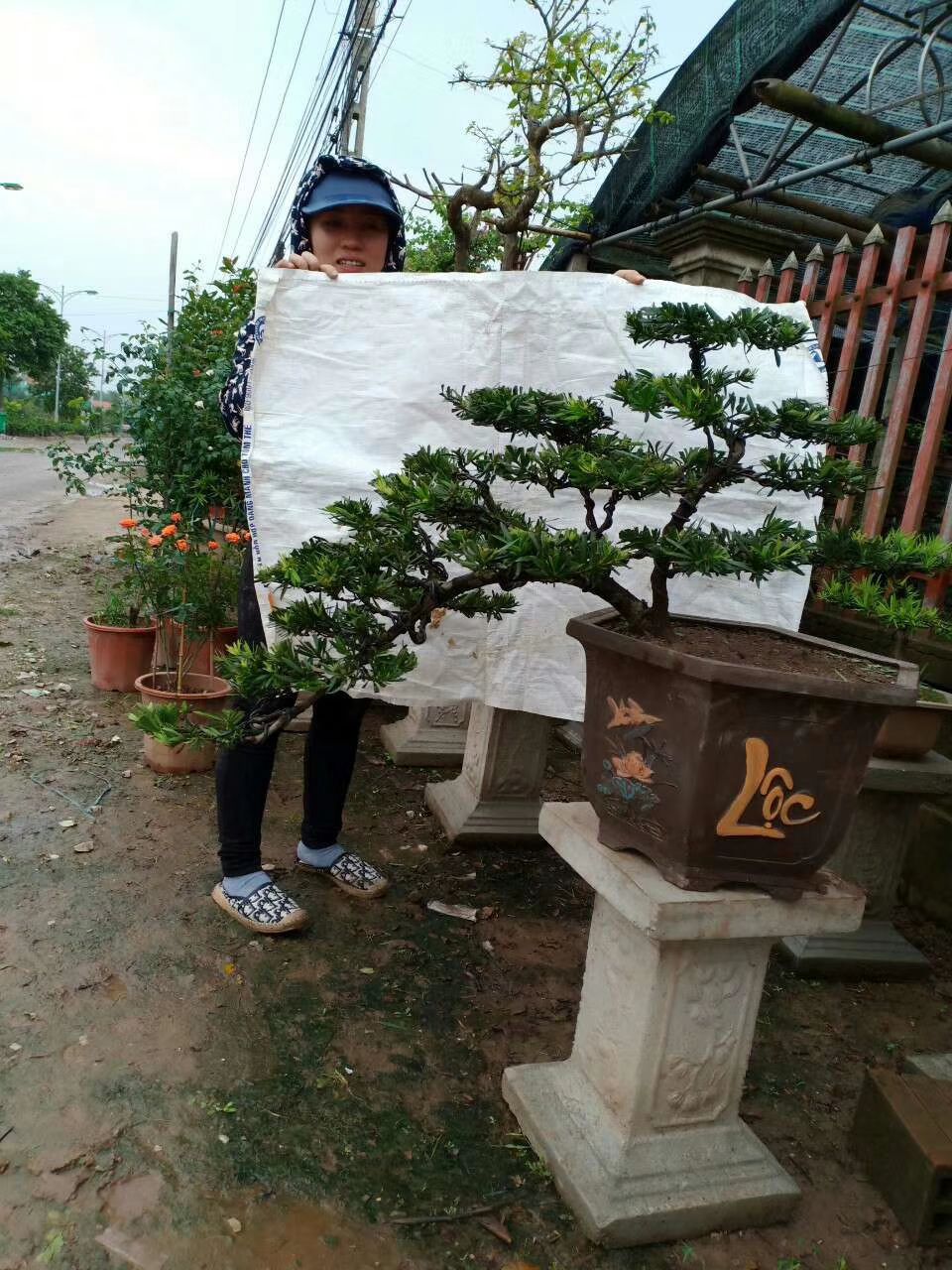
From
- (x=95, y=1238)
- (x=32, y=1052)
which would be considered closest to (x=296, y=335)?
(x=32, y=1052)

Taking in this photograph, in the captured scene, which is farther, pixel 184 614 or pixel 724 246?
pixel 724 246

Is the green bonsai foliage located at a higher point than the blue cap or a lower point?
lower

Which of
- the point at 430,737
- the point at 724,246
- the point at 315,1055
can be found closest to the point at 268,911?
the point at 315,1055

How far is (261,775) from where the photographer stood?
7.50 feet

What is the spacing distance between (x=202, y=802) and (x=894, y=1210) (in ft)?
7.80

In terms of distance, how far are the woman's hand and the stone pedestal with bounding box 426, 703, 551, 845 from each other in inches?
63.3

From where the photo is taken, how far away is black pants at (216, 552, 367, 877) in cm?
223

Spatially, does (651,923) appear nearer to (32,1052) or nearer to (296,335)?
(32,1052)

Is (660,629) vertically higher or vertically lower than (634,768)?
higher

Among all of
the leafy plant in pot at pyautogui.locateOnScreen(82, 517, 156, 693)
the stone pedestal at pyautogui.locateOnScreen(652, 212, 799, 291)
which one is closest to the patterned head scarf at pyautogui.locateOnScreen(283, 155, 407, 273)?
the leafy plant in pot at pyautogui.locateOnScreen(82, 517, 156, 693)

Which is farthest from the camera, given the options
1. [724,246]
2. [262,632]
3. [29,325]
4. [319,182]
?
[29,325]

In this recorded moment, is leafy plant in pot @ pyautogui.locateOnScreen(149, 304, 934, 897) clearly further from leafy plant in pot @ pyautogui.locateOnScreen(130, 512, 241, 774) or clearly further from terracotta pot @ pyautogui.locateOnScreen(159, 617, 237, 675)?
terracotta pot @ pyautogui.locateOnScreen(159, 617, 237, 675)

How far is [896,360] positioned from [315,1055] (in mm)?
3226

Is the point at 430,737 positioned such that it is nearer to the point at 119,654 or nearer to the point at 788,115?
the point at 119,654
